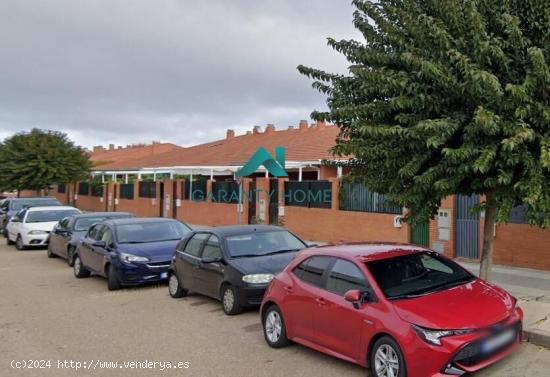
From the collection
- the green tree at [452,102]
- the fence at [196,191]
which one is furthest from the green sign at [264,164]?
the green tree at [452,102]

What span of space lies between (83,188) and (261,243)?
34.5 metres

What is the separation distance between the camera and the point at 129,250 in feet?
38.5

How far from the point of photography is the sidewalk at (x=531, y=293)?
686 cm

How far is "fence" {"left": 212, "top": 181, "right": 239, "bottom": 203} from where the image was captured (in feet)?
75.6

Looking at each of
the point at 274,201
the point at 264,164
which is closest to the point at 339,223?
the point at 274,201

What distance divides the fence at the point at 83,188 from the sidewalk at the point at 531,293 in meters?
33.1

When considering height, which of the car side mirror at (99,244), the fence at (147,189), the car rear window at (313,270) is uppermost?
the fence at (147,189)

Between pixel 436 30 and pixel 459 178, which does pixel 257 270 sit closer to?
pixel 459 178

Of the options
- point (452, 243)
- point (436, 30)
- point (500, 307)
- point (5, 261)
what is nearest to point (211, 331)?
point (500, 307)

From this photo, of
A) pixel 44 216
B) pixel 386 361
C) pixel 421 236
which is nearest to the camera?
pixel 386 361

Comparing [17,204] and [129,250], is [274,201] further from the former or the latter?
[17,204]

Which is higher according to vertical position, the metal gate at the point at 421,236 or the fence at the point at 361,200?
the fence at the point at 361,200

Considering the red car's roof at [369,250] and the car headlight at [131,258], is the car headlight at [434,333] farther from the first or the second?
the car headlight at [131,258]

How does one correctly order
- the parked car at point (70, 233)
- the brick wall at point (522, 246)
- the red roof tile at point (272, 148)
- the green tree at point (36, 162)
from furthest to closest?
the green tree at point (36, 162)
the red roof tile at point (272, 148)
the parked car at point (70, 233)
the brick wall at point (522, 246)
